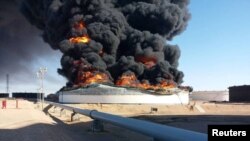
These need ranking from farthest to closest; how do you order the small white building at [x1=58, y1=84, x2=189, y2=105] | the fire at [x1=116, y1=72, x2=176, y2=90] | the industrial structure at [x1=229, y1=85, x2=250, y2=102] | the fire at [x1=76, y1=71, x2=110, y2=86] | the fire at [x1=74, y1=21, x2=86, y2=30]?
the industrial structure at [x1=229, y1=85, x2=250, y2=102] → the fire at [x1=74, y1=21, x2=86, y2=30] → the fire at [x1=116, y1=72, x2=176, y2=90] → the fire at [x1=76, y1=71, x2=110, y2=86] → the small white building at [x1=58, y1=84, x2=189, y2=105]

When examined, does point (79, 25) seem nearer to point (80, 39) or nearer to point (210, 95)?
point (80, 39)

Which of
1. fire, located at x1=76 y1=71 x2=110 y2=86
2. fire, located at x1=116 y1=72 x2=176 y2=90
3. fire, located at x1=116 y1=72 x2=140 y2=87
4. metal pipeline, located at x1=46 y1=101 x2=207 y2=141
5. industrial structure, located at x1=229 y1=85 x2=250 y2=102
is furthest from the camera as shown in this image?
industrial structure, located at x1=229 y1=85 x2=250 y2=102

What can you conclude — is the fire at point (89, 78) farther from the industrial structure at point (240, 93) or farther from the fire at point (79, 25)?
the industrial structure at point (240, 93)

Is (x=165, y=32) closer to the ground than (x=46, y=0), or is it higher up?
closer to the ground

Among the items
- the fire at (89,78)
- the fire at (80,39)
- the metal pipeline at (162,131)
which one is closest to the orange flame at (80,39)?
the fire at (80,39)

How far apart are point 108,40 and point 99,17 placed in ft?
20.6

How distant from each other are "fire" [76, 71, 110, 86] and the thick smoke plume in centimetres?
22

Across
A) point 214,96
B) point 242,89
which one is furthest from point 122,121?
point 214,96

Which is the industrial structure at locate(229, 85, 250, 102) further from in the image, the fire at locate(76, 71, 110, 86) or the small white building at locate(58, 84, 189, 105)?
the fire at locate(76, 71, 110, 86)

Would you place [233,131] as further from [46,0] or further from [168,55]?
[46,0]

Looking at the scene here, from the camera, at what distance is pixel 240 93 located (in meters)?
115

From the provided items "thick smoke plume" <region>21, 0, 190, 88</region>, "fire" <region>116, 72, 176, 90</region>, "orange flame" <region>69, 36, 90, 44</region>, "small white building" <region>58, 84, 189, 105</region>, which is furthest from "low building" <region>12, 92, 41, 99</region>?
"fire" <region>116, 72, 176, 90</region>

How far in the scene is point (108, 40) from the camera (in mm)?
88875

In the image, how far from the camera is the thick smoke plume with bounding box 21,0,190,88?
87625 millimetres
